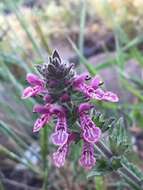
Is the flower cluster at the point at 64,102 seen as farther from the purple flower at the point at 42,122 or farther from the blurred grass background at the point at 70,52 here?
the blurred grass background at the point at 70,52

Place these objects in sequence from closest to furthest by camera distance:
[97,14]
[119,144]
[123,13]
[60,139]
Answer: [60,139]
[119,144]
[123,13]
[97,14]

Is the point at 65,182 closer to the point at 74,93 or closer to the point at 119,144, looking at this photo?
the point at 119,144

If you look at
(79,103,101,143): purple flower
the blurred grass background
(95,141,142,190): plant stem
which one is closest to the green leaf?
(95,141,142,190): plant stem

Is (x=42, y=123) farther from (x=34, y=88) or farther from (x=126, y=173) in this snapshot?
(x=126, y=173)

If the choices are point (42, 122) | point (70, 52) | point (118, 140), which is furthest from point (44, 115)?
point (70, 52)

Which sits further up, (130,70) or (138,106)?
(130,70)

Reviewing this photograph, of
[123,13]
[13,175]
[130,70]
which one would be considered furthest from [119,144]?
[123,13]
